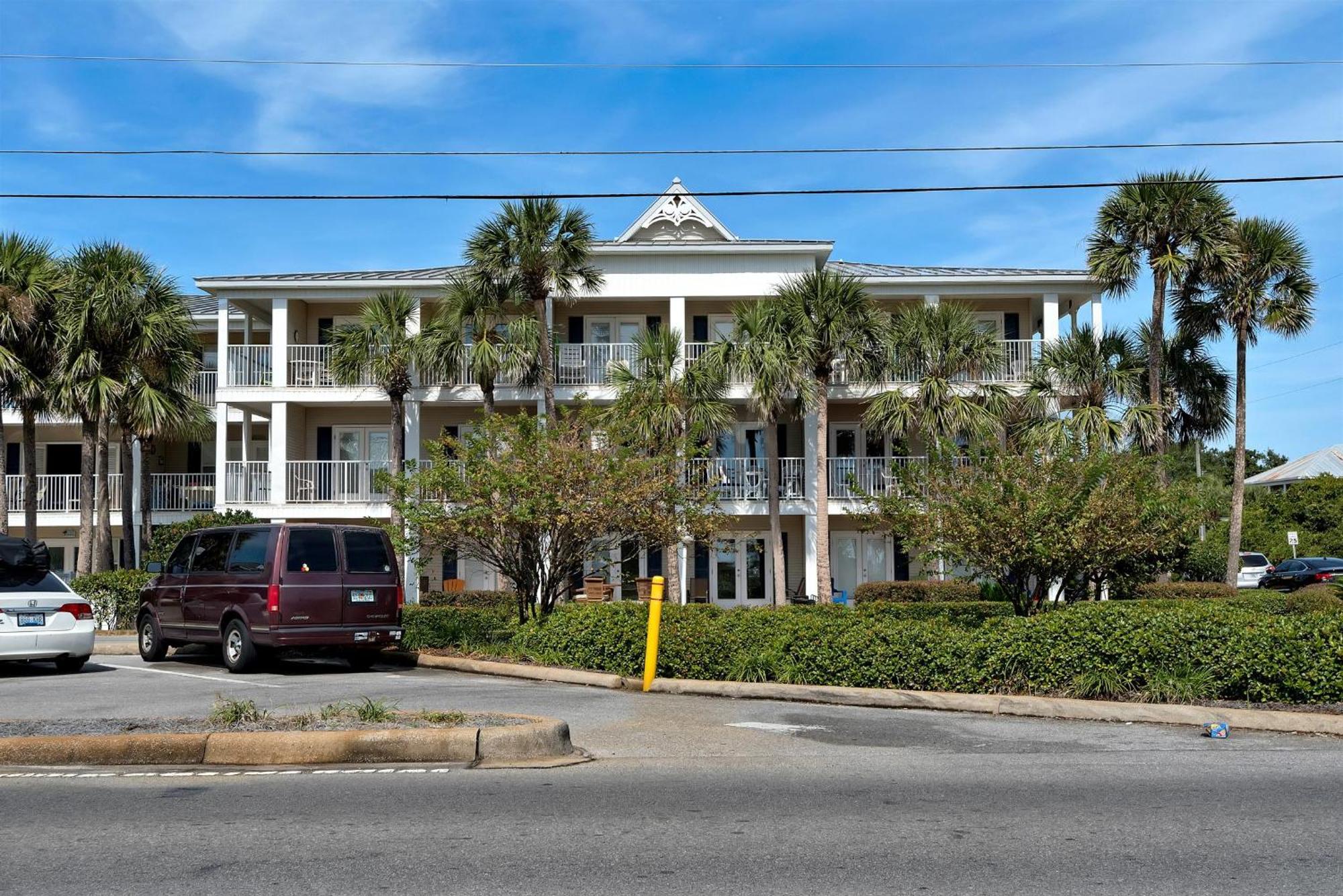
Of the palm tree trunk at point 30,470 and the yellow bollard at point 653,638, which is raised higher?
the palm tree trunk at point 30,470

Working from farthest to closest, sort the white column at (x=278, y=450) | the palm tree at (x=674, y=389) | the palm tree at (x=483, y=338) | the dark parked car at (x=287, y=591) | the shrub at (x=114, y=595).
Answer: the white column at (x=278, y=450) < the palm tree at (x=483, y=338) < the palm tree at (x=674, y=389) < the shrub at (x=114, y=595) < the dark parked car at (x=287, y=591)

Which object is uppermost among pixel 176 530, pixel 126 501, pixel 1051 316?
pixel 1051 316

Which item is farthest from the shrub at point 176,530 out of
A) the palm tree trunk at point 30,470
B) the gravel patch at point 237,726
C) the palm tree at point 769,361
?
the gravel patch at point 237,726

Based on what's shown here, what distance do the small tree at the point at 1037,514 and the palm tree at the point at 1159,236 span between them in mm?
13610

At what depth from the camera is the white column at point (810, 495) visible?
95.3 feet

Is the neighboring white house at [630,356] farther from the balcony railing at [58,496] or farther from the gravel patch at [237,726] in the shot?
the gravel patch at [237,726]

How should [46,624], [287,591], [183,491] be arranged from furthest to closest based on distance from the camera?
[183,491] < [46,624] < [287,591]

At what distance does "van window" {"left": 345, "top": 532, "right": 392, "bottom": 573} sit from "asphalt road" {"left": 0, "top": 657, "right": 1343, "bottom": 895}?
6.02m

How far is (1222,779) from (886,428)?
64.2 feet

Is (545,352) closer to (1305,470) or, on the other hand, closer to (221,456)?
(221,456)

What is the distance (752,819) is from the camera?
21.8ft

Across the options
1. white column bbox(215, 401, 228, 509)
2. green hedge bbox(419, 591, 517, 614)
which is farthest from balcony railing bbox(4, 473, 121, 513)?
green hedge bbox(419, 591, 517, 614)

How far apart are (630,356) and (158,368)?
36.2 ft

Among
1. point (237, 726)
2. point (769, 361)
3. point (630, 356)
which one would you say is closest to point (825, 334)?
point (769, 361)
